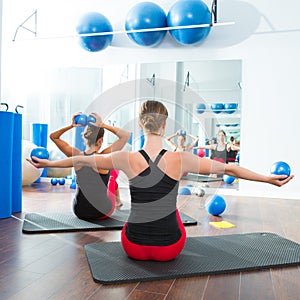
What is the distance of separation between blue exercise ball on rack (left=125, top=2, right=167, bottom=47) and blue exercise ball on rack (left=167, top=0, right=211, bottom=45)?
0.44 feet

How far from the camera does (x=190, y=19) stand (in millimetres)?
4316

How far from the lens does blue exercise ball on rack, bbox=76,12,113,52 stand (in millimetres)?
4789

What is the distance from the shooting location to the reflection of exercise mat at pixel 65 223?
2641 mm

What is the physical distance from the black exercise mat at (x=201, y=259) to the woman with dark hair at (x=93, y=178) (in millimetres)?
635

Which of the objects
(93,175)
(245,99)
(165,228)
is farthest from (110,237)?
(245,99)

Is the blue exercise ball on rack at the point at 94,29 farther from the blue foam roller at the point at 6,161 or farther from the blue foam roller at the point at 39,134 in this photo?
the blue foam roller at the point at 6,161

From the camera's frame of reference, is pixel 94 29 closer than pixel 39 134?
Yes

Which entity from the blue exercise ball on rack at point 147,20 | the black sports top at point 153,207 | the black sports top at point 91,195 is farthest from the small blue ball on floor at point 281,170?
the blue exercise ball on rack at point 147,20

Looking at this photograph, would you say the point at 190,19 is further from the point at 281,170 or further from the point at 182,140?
the point at 281,170

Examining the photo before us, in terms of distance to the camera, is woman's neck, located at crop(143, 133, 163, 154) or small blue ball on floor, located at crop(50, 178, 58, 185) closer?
woman's neck, located at crop(143, 133, 163, 154)

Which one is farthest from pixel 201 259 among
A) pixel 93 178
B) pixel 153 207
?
pixel 93 178

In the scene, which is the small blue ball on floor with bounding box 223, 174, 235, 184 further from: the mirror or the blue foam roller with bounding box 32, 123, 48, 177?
the blue foam roller with bounding box 32, 123, 48, 177

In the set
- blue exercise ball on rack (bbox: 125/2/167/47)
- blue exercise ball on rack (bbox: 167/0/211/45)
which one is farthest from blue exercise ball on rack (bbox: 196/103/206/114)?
blue exercise ball on rack (bbox: 125/2/167/47)

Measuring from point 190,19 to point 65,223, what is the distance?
286cm
